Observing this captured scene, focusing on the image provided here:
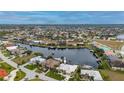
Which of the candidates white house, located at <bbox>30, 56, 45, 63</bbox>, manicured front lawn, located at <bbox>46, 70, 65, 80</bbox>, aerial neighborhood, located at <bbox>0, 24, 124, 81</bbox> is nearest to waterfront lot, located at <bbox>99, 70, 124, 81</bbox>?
aerial neighborhood, located at <bbox>0, 24, 124, 81</bbox>

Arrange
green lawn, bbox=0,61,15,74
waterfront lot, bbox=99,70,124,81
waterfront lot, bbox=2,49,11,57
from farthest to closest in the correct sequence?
waterfront lot, bbox=2,49,11,57, green lawn, bbox=0,61,15,74, waterfront lot, bbox=99,70,124,81

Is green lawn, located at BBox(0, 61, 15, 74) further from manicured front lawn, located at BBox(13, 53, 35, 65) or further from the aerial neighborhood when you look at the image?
manicured front lawn, located at BBox(13, 53, 35, 65)

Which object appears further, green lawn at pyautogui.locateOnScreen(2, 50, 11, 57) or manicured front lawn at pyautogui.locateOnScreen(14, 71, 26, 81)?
green lawn at pyautogui.locateOnScreen(2, 50, 11, 57)

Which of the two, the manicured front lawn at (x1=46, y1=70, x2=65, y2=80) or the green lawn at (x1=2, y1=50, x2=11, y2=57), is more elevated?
the green lawn at (x1=2, y1=50, x2=11, y2=57)

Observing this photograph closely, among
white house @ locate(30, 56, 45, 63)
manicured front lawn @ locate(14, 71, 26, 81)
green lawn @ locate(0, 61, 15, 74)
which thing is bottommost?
manicured front lawn @ locate(14, 71, 26, 81)

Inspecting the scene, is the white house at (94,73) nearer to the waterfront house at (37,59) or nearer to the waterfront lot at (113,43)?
the waterfront lot at (113,43)

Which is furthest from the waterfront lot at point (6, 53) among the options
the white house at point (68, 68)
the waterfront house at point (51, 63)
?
the white house at point (68, 68)

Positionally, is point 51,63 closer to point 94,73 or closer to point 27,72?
point 27,72
